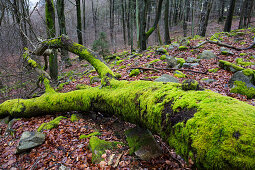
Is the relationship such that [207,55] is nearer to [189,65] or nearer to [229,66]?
[189,65]

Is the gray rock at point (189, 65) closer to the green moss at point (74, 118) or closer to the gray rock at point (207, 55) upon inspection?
the gray rock at point (207, 55)

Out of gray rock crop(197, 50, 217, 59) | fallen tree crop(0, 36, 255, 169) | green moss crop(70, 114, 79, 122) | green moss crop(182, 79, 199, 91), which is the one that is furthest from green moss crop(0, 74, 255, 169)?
gray rock crop(197, 50, 217, 59)

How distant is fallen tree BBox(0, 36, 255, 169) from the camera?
139 centimetres

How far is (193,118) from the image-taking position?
1795 mm

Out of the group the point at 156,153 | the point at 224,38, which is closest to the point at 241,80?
the point at 156,153

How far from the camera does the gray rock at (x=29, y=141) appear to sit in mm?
3279

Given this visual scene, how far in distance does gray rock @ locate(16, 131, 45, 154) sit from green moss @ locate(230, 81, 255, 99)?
6030mm

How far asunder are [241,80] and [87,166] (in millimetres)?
5499

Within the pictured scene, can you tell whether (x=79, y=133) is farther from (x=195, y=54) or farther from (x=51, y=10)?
(x=195, y=54)

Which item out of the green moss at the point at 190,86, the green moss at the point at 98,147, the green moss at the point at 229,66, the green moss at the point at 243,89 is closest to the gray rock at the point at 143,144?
the green moss at the point at 98,147

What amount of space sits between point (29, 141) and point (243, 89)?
6.46 m

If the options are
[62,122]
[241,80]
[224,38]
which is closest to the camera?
[62,122]

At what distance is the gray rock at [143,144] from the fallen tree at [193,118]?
1.79 ft

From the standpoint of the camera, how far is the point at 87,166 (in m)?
2.80
